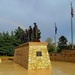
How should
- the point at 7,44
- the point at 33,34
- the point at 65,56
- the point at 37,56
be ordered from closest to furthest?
the point at 37,56 < the point at 33,34 < the point at 65,56 < the point at 7,44

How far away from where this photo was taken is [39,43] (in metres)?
15.6

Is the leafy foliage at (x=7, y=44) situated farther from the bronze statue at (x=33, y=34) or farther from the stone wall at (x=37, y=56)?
the stone wall at (x=37, y=56)

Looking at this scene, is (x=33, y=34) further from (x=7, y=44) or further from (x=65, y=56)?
(x=7, y=44)

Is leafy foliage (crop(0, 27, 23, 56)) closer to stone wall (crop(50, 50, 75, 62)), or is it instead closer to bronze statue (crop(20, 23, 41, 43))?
Result: stone wall (crop(50, 50, 75, 62))

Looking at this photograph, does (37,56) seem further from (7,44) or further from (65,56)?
(7,44)

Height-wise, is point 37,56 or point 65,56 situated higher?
point 37,56

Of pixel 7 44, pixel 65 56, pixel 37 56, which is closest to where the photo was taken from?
pixel 37 56

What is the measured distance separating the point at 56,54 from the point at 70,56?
5.14 metres

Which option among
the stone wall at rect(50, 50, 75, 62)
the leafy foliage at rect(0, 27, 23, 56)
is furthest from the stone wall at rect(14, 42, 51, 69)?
the leafy foliage at rect(0, 27, 23, 56)

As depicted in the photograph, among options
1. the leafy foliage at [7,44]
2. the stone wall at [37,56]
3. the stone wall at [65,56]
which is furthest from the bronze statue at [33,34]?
the leafy foliage at [7,44]

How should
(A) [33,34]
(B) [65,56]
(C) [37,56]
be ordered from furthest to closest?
(B) [65,56] → (A) [33,34] → (C) [37,56]

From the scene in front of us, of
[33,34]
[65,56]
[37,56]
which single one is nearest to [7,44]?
[65,56]

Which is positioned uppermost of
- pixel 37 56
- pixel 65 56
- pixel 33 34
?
pixel 33 34

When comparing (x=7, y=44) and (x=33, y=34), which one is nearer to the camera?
(x=33, y=34)
